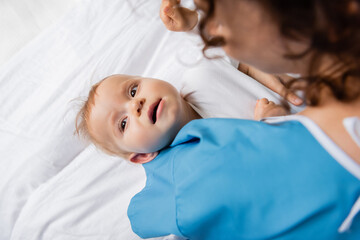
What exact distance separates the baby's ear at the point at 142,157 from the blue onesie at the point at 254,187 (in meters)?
0.13

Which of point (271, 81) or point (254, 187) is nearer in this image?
point (254, 187)

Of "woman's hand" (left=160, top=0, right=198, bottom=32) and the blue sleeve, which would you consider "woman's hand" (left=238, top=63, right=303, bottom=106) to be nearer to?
"woman's hand" (left=160, top=0, right=198, bottom=32)

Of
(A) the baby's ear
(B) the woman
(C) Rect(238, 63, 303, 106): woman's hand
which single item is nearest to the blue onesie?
(B) the woman

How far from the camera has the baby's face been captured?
29.5 inches

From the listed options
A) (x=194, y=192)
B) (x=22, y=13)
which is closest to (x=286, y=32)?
(x=194, y=192)

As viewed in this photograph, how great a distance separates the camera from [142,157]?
0.84 metres

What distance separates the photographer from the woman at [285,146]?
0.39 meters

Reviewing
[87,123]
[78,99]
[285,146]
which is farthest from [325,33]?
[78,99]

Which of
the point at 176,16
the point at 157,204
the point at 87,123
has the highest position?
the point at 176,16

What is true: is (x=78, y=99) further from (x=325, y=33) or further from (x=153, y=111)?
(x=325, y=33)

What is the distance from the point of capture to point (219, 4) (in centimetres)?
41

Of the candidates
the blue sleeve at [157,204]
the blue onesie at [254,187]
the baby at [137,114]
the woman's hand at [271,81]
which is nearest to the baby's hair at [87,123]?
the baby at [137,114]

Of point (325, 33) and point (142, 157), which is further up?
point (325, 33)

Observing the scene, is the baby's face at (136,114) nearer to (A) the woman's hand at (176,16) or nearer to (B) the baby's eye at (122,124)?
(B) the baby's eye at (122,124)
